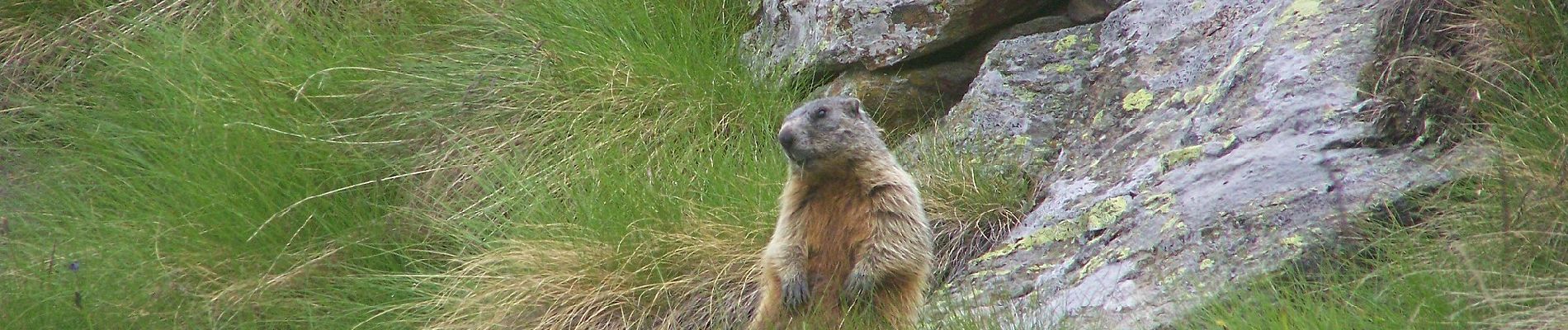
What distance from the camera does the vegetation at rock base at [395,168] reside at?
554cm

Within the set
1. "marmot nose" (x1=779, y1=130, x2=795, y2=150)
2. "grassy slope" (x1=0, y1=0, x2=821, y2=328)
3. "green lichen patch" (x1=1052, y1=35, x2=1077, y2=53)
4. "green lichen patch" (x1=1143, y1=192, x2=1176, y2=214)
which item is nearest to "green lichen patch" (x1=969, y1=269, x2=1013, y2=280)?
"green lichen patch" (x1=1143, y1=192, x2=1176, y2=214)

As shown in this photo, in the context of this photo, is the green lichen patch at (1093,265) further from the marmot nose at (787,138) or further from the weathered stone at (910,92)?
the weathered stone at (910,92)

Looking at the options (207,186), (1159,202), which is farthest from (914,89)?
(207,186)

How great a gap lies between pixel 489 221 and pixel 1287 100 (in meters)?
3.18

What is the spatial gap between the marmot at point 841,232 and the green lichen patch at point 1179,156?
32.1 inches

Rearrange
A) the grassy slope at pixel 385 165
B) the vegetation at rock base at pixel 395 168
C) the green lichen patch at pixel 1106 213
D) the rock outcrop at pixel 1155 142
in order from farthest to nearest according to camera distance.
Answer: the grassy slope at pixel 385 165 → the vegetation at rock base at pixel 395 168 → the green lichen patch at pixel 1106 213 → the rock outcrop at pixel 1155 142

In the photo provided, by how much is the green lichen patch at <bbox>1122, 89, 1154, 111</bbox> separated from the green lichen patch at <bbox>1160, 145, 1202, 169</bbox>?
46cm

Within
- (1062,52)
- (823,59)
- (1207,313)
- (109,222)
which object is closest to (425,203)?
(109,222)

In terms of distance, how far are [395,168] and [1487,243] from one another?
4.71 metres

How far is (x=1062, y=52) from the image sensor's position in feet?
19.9

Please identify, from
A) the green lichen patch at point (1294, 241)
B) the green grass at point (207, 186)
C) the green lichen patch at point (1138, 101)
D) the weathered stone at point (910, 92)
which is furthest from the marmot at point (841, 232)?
the green grass at point (207, 186)

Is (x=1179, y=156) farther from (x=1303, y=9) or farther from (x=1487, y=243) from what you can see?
(x=1487, y=243)

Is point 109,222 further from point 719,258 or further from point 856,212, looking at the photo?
point 856,212

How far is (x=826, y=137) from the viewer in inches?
196
